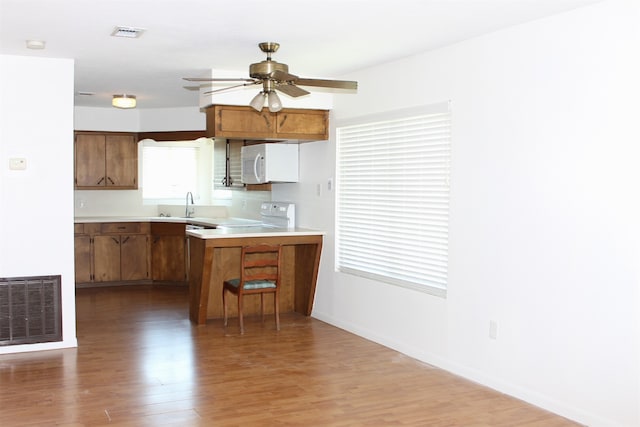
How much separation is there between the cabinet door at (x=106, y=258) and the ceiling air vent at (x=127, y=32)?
4.72 m

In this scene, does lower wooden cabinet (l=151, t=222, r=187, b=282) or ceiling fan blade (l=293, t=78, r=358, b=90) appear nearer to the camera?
ceiling fan blade (l=293, t=78, r=358, b=90)

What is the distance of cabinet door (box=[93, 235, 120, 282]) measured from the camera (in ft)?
28.9

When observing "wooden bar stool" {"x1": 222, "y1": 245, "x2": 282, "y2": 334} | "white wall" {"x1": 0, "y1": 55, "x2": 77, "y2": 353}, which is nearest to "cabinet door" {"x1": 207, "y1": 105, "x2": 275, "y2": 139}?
"wooden bar stool" {"x1": 222, "y1": 245, "x2": 282, "y2": 334}

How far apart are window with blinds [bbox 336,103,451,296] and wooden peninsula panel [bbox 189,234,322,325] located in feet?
1.54

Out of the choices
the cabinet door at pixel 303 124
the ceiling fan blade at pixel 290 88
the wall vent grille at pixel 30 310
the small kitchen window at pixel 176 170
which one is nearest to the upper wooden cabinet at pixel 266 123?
the cabinet door at pixel 303 124

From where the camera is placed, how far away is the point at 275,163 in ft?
23.5

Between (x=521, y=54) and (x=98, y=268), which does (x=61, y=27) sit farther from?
(x=98, y=268)

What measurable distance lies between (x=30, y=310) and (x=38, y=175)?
1.11 metres

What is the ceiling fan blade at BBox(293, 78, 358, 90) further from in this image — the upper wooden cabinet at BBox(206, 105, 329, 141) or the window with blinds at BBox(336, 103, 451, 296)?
the upper wooden cabinet at BBox(206, 105, 329, 141)

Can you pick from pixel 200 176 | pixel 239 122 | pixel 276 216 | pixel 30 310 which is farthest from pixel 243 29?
pixel 200 176

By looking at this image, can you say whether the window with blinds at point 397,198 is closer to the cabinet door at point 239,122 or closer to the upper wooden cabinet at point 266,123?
the upper wooden cabinet at point 266,123

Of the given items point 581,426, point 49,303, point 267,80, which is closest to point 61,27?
point 267,80

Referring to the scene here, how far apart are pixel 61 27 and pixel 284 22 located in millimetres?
1500

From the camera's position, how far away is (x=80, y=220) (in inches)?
344
